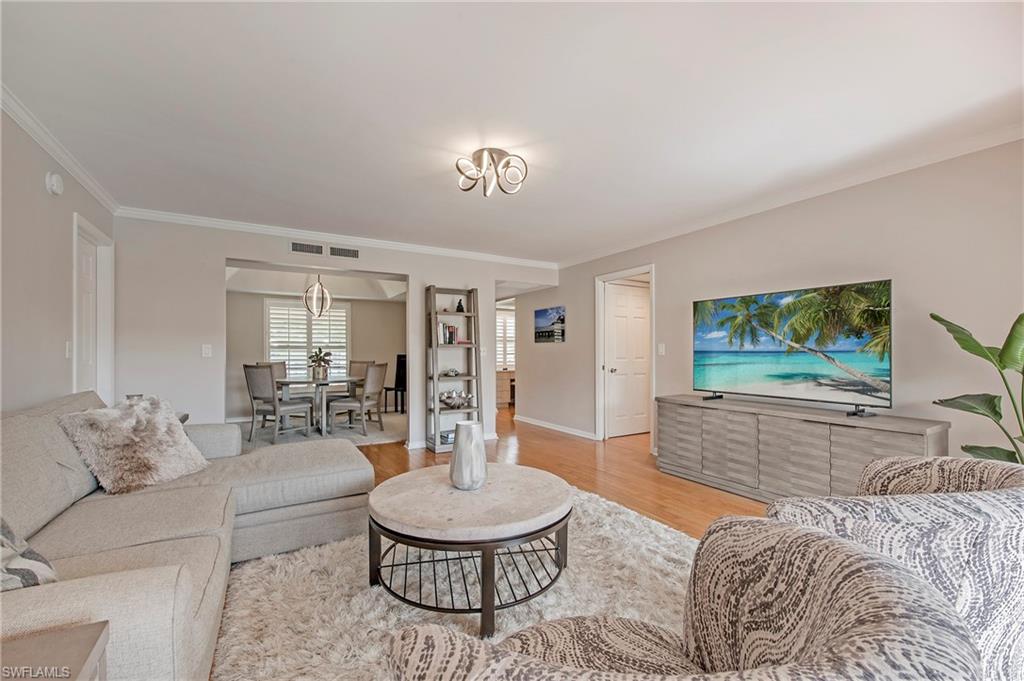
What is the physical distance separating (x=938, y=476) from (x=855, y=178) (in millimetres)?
2578

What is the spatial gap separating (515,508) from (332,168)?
8.13 feet

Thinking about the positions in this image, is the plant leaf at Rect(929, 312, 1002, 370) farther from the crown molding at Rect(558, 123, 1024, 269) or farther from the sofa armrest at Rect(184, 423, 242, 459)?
the sofa armrest at Rect(184, 423, 242, 459)

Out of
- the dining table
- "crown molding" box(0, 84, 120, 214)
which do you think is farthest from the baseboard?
"crown molding" box(0, 84, 120, 214)

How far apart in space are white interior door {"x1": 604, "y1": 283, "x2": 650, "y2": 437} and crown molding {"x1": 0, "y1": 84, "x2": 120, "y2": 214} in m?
4.84

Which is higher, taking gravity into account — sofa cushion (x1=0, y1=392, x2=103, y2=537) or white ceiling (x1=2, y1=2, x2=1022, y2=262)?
white ceiling (x1=2, y1=2, x2=1022, y2=262)

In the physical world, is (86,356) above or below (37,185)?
below

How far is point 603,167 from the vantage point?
2.88 m

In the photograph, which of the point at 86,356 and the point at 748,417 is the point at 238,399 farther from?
the point at 748,417

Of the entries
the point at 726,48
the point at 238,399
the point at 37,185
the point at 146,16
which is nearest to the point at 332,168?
the point at 146,16

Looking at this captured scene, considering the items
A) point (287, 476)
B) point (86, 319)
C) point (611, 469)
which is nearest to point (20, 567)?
point (287, 476)

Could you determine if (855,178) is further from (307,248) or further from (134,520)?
(307,248)

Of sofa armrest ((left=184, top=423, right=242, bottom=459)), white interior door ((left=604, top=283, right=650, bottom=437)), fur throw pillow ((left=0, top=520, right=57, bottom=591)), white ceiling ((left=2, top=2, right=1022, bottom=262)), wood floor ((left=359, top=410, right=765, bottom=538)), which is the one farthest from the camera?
white interior door ((left=604, top=283, right=650, bottom=437))

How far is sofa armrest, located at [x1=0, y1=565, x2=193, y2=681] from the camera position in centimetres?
92

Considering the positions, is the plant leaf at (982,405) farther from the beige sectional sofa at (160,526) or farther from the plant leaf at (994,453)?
the beige sectional sofa at (160,526)
